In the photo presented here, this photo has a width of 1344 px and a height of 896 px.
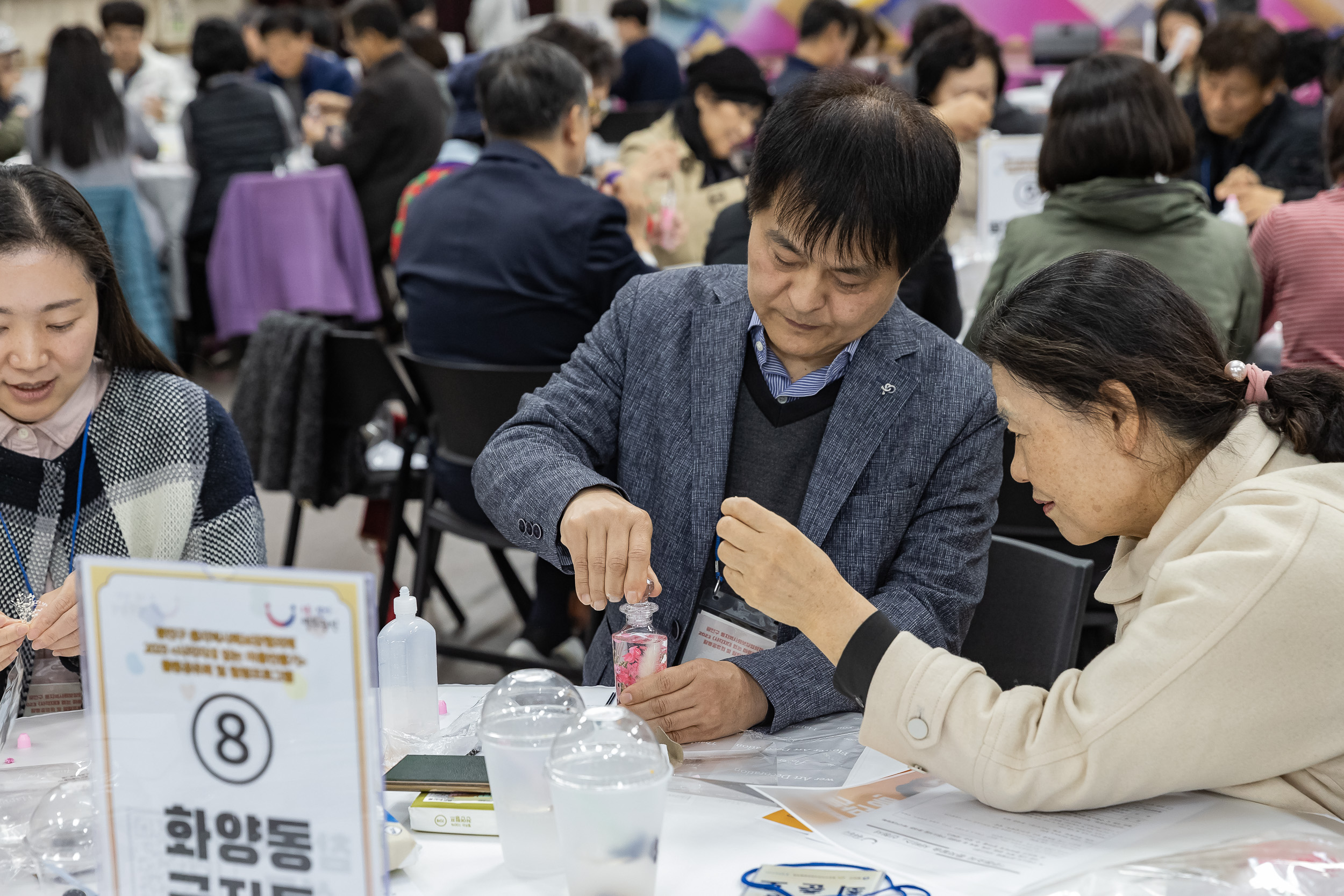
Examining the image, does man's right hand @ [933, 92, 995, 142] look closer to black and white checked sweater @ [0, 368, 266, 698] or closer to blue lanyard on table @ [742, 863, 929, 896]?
black and white checked sweater @ [0, 368, 266, 698]

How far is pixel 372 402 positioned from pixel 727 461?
5.71 feet

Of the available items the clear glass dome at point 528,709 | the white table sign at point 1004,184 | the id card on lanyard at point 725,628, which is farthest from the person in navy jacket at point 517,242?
the clear glass dome at point 528,709

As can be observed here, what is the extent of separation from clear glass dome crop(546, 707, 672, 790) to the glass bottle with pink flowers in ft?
1.33

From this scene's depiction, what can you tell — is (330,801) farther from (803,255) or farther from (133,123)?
(133,123)

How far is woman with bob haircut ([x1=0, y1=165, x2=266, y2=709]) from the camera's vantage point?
59.2 inches

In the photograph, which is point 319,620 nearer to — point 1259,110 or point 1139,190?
point 1139,190

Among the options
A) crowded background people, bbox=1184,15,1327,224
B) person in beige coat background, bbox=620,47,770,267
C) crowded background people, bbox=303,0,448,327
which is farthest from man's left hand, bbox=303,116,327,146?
crowded background people, bbox=1184,15,1327,224

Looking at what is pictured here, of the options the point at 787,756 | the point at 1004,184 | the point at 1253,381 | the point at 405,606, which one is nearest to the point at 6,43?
the point at 1004,184

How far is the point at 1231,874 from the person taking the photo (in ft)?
3.37

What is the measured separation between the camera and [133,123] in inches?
245

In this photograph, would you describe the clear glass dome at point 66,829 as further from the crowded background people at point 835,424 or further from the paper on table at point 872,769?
the paper on table at point 872,769

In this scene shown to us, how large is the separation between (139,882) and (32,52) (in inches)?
495

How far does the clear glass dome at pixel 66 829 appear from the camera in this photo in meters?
1.06

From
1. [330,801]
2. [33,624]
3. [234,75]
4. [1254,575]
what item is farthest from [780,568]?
[234,75]
